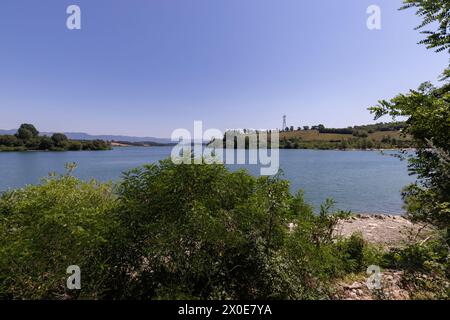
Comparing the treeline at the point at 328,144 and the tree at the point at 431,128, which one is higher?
the treeline at the point at 328,144

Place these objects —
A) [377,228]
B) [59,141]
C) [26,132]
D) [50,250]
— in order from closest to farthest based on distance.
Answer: [50,250]
[377,228]
[59,141]
[26,132]

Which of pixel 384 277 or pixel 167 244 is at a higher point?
pixel 167 244

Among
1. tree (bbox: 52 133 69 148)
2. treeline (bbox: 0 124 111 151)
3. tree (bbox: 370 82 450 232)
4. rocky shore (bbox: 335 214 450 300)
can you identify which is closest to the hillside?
rocky shore (bbox: 335 214 450 300)

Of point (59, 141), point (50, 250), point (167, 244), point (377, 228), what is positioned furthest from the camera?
point (59, 141)

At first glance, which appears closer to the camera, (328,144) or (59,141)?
(59,141)

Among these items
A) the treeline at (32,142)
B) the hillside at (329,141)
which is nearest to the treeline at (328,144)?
the hillside at (329,141)

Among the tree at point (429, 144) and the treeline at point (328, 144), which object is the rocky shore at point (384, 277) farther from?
the treeline at point (328, 144)

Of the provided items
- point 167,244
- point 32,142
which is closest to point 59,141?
point 32,142

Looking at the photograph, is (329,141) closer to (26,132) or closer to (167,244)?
(167,244)

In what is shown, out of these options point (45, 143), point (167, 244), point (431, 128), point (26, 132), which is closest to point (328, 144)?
point (45, 143)

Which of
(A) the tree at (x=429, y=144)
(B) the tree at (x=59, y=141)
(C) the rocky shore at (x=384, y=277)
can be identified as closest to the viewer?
(A) the tree at (x=429, y=144)

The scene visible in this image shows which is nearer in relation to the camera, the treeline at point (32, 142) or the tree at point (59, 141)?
the treeline at point (32, 142)

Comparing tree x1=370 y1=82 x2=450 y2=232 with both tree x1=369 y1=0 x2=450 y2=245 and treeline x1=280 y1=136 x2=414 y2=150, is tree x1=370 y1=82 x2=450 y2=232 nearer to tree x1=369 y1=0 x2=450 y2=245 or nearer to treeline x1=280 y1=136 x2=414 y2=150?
tree x1=369 y1=0 x2=450 y2=245

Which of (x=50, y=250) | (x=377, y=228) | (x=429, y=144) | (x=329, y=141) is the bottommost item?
(x=377, y=228)
